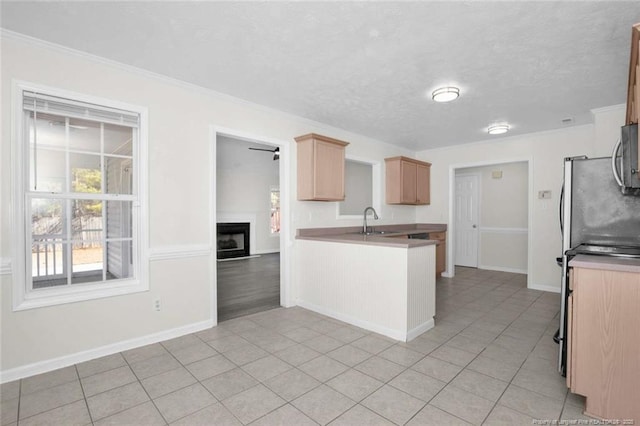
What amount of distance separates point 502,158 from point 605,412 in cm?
419

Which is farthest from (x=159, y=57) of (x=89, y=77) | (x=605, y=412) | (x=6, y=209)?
(x=605, y=412)

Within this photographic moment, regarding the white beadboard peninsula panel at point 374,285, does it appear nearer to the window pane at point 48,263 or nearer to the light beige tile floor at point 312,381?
the light beige tile floor at point 312,381

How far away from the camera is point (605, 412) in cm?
173

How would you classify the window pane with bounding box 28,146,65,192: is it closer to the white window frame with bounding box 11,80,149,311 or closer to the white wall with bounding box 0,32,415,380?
the white window frame with bounding box 11,80,149,311

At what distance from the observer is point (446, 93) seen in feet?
10.1

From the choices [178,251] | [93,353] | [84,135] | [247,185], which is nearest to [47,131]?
[84,135]

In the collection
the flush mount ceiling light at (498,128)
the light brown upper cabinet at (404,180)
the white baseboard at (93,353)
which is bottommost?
the white baseboard at (93,353)

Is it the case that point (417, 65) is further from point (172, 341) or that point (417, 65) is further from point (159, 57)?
point (172, 341)

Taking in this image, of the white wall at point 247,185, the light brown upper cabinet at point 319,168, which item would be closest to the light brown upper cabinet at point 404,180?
the light brown upper cabinet at point 319,168

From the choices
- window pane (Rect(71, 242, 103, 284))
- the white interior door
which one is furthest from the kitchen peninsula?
the white interior door

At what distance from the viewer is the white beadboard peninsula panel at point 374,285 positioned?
9.43 ft

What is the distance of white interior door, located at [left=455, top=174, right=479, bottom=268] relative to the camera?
6566 mm

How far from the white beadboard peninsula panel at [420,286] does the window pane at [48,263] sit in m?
2.91

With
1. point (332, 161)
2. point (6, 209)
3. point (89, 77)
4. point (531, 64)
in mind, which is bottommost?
point (6, 209)
